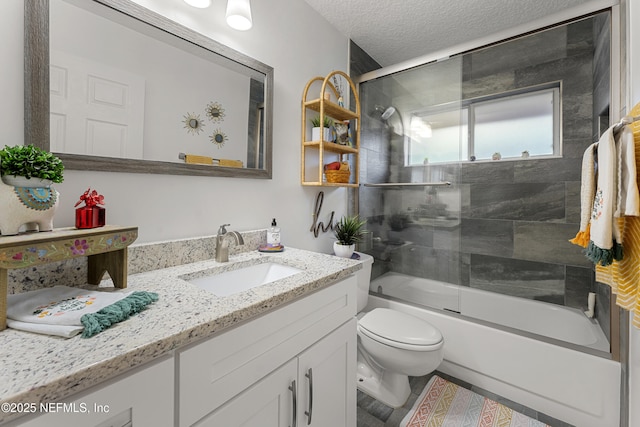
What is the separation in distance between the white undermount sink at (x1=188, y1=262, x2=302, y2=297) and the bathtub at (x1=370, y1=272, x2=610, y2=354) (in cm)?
126

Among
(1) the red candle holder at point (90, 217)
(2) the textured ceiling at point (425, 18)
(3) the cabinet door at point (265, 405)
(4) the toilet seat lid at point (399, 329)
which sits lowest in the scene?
(4) the toilet seat lid at point (399, 329)

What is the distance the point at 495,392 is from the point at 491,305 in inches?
26.9

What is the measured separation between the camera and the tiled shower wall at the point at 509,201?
6.14 ft

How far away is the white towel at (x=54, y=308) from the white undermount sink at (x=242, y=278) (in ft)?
1.16

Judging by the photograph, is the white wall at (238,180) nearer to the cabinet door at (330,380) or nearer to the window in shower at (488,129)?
the cabinet door at (330,380)

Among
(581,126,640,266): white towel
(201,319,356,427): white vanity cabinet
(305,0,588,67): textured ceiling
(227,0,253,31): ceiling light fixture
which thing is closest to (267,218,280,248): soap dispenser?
(201,319,356,427): white vanity cabinet

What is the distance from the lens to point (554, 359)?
1.47 metres

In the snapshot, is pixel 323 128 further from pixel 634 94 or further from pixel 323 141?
pixel 634 94

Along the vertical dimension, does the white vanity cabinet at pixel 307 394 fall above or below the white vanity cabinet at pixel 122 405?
below

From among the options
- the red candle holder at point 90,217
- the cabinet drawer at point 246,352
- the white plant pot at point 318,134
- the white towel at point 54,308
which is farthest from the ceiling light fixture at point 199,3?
the cabinet drawer at point 246,352

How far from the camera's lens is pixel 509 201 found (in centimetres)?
218

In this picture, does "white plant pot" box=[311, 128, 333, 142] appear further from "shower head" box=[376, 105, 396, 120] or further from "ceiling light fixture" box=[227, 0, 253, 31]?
"shower head" box=[376, 105, 396, 120]

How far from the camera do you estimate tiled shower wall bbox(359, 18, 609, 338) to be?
187 cm

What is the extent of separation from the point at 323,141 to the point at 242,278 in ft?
3.09
